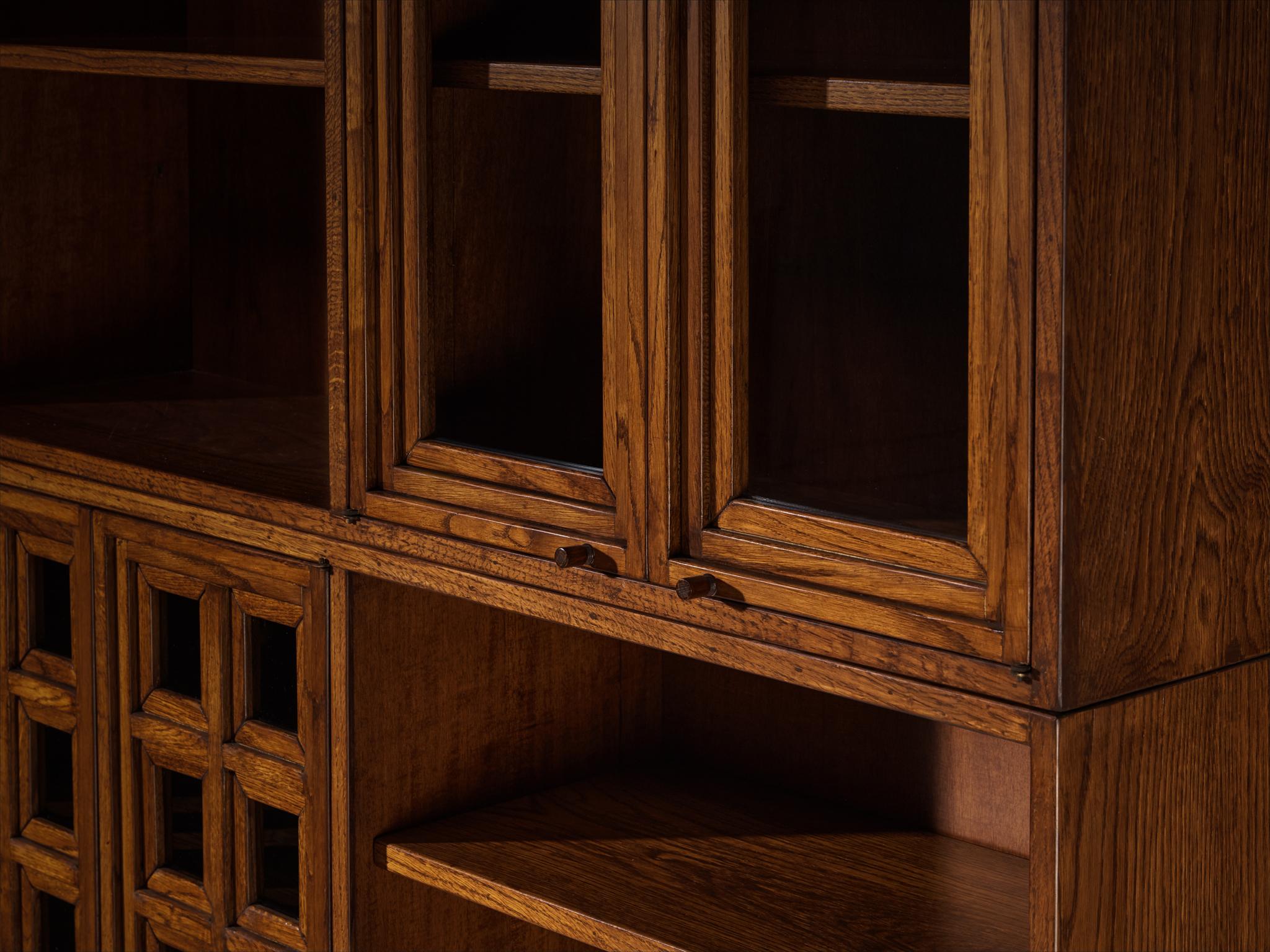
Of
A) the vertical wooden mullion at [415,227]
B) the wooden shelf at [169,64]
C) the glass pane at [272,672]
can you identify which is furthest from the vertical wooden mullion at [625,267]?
the glass pane at [272,672]

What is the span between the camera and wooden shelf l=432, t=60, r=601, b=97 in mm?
1383

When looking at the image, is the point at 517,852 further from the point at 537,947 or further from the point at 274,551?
the point at 274,551

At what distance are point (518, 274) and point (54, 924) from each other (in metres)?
1.11

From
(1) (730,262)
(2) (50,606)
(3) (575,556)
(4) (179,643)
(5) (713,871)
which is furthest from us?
(2) (50,606)

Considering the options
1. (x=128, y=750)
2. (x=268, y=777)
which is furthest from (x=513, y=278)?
(x=128, y=750)

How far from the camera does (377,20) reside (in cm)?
151

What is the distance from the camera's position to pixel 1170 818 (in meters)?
1.24

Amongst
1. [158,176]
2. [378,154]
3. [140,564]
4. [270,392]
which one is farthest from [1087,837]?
[158,176]

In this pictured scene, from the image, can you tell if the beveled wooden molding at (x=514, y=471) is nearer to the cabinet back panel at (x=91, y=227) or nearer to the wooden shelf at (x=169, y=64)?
the wooden shelf at (x=169, y=64)

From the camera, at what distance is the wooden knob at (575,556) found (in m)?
1.42

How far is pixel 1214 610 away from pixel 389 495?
2.42 feet

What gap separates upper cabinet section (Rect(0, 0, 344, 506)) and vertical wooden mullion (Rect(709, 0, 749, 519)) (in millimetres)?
786

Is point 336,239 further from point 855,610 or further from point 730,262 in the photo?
point 855,610

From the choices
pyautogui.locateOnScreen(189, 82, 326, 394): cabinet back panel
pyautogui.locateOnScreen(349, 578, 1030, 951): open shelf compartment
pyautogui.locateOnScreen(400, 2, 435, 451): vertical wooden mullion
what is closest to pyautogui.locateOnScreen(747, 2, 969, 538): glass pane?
pyautogui.locateOnScreen(400, 2, 435, 451): vertical wooden mullion
